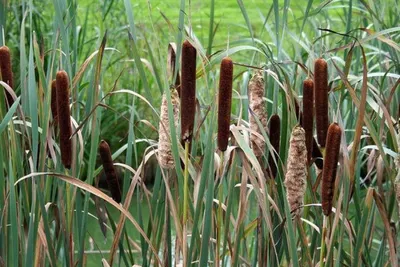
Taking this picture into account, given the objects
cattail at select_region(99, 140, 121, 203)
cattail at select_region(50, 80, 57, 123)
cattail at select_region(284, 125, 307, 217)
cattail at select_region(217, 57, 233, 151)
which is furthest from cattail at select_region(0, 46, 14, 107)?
cattail at select_region(284, 125, 307, 217)

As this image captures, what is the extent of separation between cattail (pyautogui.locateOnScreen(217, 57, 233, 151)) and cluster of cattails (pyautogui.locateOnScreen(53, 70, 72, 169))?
0.25m

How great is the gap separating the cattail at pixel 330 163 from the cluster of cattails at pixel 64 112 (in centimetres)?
42

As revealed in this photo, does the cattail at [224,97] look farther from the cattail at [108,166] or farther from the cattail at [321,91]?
the cattail at [108,166]

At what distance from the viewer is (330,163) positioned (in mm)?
1446

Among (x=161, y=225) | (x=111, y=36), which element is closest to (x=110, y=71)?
(x=111, y=36)

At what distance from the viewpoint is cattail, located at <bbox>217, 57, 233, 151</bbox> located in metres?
1.43

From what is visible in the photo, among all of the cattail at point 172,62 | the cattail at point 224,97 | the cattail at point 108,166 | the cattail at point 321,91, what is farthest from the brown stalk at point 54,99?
the cattail at point 321,91

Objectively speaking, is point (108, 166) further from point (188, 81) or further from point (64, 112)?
point (188, 81)

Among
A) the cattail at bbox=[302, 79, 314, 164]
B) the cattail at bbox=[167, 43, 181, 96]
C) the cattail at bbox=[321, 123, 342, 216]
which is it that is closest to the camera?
the cattail at bbox=[321, 123, 342, 216]

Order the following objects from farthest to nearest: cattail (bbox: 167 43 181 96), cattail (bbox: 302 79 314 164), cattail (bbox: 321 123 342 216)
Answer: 1. cattail (bbox: 167 43 181 96)
2. cattail (bbox: 302 79 314 164)
3. cattail (bbox: 321 123 342 216)

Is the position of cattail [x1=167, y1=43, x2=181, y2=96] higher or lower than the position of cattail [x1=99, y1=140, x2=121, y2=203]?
higher

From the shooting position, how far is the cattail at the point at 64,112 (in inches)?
58.9

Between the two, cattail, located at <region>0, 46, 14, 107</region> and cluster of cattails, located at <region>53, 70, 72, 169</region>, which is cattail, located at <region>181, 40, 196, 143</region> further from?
cattail, located at <region>0, 46, 14, 107</region>

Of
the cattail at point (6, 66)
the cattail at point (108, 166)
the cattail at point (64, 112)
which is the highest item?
the cattail at point (6, 66)
